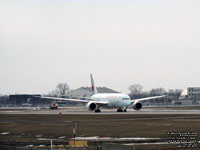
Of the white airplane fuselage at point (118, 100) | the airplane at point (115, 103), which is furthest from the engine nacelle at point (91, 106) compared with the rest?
the white airplane fuselage at point (118, 100)

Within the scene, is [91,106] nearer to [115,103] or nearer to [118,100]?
[115,103]

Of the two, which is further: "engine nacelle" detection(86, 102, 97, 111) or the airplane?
"engine nacelle" detection(86, 102, 97, 111)

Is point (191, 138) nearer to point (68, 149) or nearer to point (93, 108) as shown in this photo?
point (68, 149)

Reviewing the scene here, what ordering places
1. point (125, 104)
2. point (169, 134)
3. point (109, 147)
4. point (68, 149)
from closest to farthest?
point (109, 147) < point (68, 149) < point (169, 134) < point (125, 104)

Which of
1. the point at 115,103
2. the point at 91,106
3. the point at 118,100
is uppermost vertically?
the point at 118,100

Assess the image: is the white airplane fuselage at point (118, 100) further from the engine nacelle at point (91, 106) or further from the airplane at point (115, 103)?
the engine nacelle at point (91, 106)

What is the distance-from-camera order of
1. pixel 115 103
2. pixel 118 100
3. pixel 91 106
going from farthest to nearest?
pixel 91 106
pixel 115 103
pixel 118 100

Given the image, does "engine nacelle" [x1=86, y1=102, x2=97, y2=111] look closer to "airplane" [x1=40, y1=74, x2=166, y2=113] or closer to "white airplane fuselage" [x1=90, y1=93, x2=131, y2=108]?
"airplane" [x1=40, y1=74, x2=166, y2=113]

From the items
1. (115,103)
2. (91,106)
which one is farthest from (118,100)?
(91,106)

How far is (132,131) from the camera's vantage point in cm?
4806

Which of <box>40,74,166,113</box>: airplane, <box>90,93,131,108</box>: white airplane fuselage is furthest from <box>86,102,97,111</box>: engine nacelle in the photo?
<box>90,93,131,108</box>: white airplane fuselage

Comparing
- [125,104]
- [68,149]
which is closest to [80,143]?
[68,149]

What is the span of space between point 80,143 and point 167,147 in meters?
6.33

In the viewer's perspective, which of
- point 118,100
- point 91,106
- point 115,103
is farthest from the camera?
point 91,106
